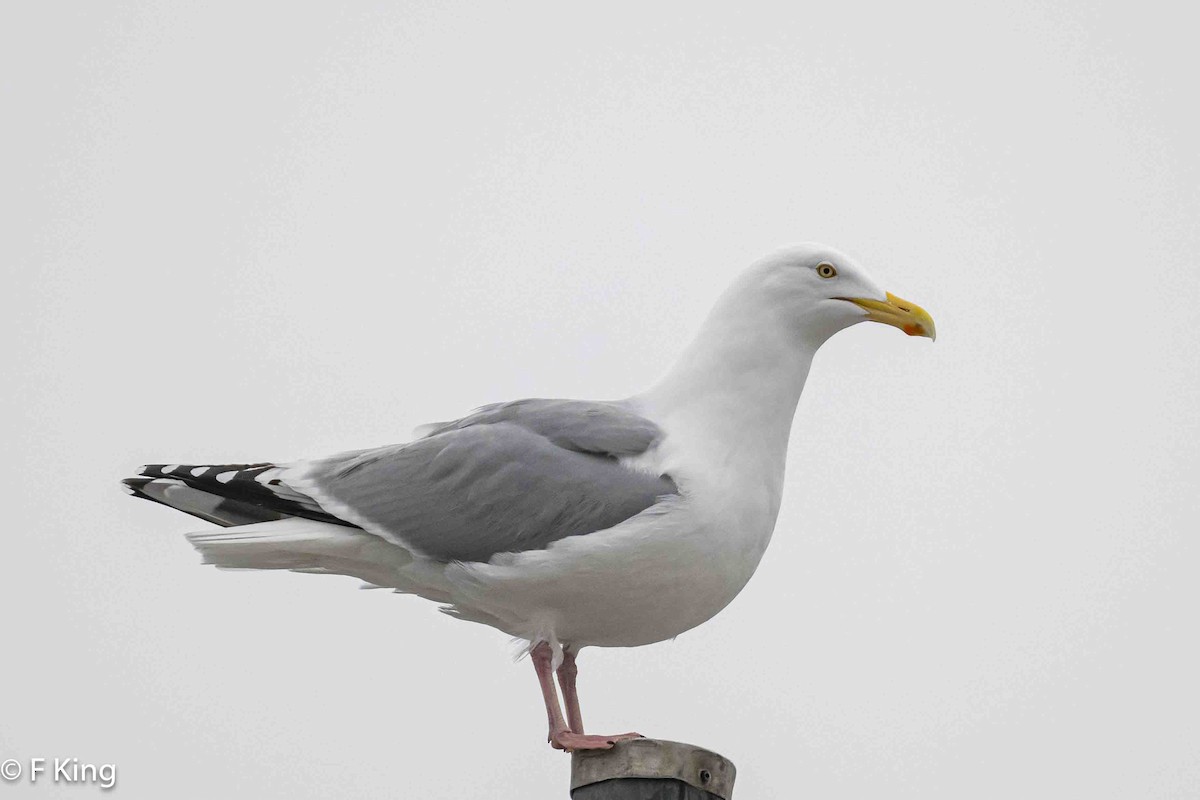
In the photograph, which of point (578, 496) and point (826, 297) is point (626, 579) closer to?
point (578, 496)

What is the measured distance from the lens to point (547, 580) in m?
5.75

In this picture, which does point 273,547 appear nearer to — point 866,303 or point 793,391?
point 793,391

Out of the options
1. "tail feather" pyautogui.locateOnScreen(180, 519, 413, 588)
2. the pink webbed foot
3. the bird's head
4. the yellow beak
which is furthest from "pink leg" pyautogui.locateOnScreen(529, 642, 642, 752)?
the yellow beak

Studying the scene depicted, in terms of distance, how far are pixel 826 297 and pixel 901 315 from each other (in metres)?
0.33

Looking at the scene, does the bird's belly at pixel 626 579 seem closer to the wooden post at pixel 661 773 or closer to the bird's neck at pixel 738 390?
the bird's neck at pixel 738 390

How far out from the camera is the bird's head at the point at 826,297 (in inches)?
253

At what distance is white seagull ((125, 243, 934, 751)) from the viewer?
5773 millimetres

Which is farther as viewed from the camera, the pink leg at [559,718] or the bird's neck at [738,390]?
the bird's neck at [738,390]

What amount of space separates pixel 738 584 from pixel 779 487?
0.52 m

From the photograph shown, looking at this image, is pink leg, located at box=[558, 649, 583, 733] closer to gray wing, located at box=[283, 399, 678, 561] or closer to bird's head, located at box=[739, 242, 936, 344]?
gray wing, located at box=[283, 399, 678, 561]

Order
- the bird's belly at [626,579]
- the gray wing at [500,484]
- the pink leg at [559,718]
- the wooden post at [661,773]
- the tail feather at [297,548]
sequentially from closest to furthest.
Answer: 1. the wooden post at [661,773]
2. the pink leg at [559,718]
3. the bird's belly at [626,579]
4. the gray wing at [500,484]
5. the tail feather at [297,548]

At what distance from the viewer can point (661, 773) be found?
5078 millimetres

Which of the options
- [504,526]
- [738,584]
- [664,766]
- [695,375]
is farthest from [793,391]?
[664,766]

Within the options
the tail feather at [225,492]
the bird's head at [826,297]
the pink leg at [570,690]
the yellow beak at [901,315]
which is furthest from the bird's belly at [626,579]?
the yellow beak at [901,315]
